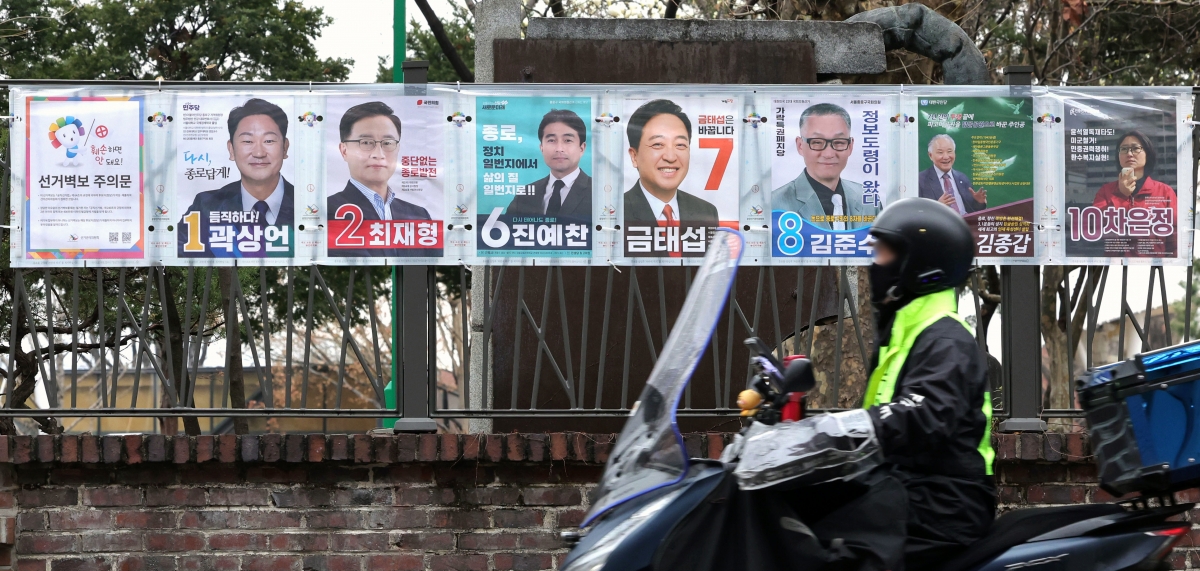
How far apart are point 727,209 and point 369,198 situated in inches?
61.8

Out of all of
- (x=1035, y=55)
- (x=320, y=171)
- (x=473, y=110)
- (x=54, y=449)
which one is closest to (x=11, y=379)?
(x=54, y=449)

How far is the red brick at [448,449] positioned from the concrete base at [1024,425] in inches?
95.9

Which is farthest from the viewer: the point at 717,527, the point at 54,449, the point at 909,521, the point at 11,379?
the point at 11,379

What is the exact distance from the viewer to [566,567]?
9.42 feet

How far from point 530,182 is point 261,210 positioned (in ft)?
3.83

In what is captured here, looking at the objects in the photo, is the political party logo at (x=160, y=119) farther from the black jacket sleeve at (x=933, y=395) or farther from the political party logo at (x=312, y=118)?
the black jacket sleeve at (x=933, y=395)

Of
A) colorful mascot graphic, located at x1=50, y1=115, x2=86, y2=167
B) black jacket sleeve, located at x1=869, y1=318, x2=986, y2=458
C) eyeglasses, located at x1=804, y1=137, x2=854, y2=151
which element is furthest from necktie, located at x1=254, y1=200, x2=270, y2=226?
black jacket sleeve, located at x1=869, y1=318, x2=986, y2=458

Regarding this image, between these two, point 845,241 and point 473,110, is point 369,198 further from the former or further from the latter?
point 845,241

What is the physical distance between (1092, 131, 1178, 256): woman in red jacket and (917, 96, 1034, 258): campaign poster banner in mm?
375

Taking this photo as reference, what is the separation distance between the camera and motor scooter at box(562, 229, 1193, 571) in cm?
278

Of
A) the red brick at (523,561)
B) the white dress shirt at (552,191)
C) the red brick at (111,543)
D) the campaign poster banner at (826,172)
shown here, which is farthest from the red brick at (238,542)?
the campaign poster banner at (826,172)

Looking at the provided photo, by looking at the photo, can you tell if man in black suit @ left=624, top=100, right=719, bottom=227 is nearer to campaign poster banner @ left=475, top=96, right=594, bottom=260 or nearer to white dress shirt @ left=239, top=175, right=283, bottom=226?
campaign poster banner @ left=475, top=96, right=594, bottom=260

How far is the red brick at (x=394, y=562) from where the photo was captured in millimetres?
5301

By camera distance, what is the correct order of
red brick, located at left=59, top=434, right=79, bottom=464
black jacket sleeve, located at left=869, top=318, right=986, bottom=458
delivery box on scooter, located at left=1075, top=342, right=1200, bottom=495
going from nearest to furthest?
black jacket sleeve, located at left=869, top=318, right=986, bottom=458 < delivery box on scooter, located at left=1075, top=342, right=1200, bottom=495 < red brick, located at left=59, top=434, right=79, bottom=464
